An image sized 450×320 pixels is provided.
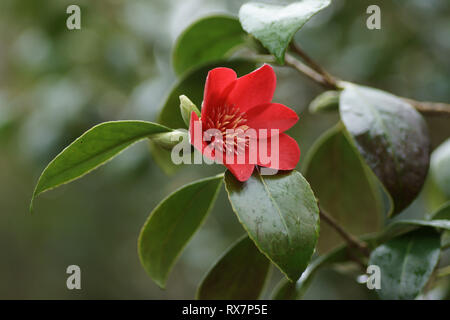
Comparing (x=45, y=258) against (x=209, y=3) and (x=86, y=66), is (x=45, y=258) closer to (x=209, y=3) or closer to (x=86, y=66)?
(x=86, y=66)

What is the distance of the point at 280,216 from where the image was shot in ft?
1.56

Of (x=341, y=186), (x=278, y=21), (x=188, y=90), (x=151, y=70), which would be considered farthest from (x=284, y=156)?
(x=151, y=70)

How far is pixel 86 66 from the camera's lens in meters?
1.67

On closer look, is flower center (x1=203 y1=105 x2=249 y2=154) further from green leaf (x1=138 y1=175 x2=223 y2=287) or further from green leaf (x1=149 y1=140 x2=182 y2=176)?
green leaf (x1=149 y1=140 x2=182 y2=176)

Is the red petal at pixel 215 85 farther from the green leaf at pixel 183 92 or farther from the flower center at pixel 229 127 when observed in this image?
the green leaf at pixel 183 92

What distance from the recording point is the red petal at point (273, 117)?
1.86ft

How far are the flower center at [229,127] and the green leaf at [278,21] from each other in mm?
94

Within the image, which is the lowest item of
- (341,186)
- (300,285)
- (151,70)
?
(300,285)

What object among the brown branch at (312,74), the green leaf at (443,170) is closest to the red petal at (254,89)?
the brown branch at (312,74)

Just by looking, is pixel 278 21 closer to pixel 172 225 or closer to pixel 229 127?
pixel 229 127

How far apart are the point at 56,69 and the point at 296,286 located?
4.33 feet

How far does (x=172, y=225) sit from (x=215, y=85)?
8.9 inches

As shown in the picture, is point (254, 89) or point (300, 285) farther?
point (300, 285)
